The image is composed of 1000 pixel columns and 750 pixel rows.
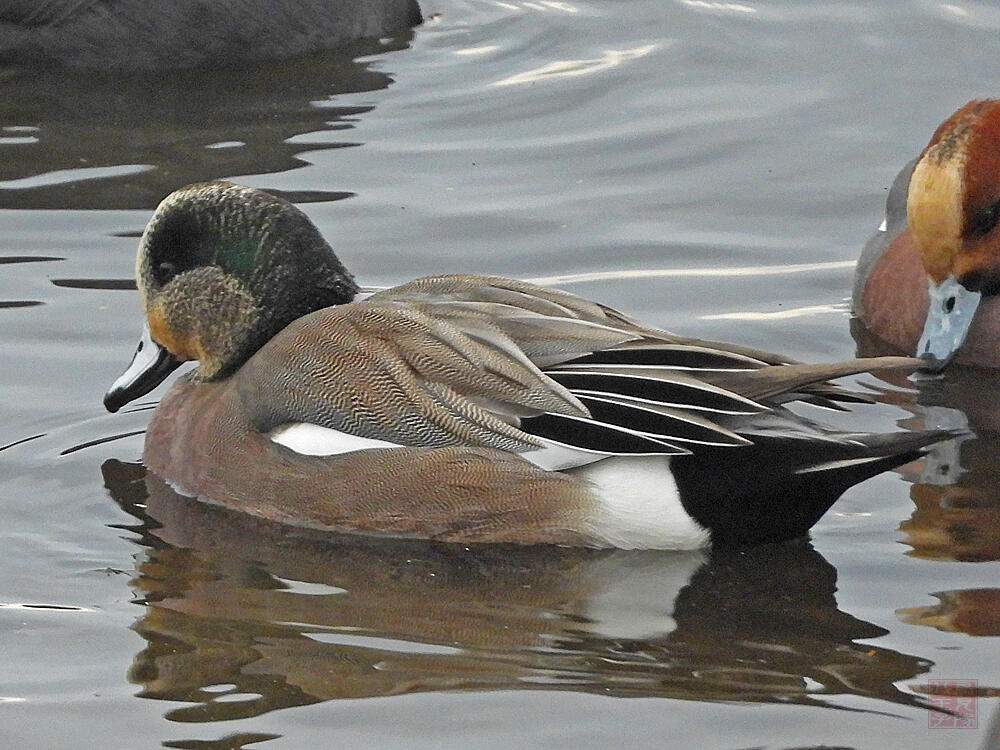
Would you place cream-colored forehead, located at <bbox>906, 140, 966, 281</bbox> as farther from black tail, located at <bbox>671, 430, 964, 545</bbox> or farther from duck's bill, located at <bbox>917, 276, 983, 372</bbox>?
black tail, located at <bbox>671, 430, 964, 545</bbox>

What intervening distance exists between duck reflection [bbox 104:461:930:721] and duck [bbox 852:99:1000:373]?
1.72m

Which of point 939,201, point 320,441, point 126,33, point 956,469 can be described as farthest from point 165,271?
point 126,33

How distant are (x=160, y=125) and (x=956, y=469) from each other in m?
3.95

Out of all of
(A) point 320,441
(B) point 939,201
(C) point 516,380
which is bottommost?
(A) point 320,441

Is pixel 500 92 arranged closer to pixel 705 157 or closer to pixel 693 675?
pixel 705 157

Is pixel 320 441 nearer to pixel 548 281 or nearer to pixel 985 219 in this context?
pixel 548 281

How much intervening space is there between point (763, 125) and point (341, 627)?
13.8 ft

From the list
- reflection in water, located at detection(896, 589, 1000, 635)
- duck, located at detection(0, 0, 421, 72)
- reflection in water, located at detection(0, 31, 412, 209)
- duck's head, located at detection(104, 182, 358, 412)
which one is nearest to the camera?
reflection in water, located at detection(896, 589, 1000, 635)

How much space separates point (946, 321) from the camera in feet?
20.2

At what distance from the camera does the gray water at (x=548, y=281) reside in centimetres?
391

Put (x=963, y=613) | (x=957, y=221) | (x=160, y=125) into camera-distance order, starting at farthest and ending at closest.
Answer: (x=160, y=125), (x=957, y=221), (x=963, y=613)

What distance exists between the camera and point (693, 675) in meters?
4.02

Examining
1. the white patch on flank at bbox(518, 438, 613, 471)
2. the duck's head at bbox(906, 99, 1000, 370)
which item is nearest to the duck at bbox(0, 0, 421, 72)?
the duck's head at bbox(906, 99, 1000, 370)

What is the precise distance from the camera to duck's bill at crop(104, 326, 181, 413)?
5305 millimetres
